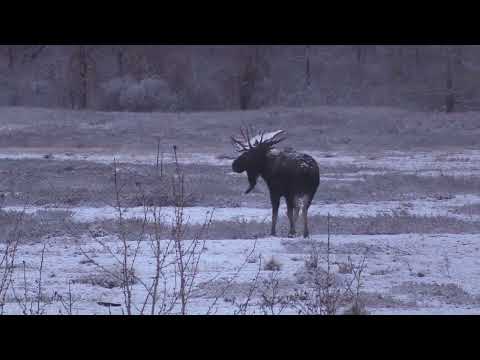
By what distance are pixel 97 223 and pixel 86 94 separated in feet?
117

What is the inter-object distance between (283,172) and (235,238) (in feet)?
5.20

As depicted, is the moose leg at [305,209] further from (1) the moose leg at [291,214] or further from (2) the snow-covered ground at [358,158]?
(2) the snow-covered ground at [358,158]

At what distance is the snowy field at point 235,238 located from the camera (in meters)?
8.27

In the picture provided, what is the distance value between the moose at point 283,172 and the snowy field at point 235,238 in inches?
28.7

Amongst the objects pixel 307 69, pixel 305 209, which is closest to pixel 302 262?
pixel 305 209

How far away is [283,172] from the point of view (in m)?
12.8

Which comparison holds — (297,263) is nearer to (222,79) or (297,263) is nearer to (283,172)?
(283,172)

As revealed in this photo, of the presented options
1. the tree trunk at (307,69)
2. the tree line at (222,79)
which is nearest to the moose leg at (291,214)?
the tree line at (222,79)

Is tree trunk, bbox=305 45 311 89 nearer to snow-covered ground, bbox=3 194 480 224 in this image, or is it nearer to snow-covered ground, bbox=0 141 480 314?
snow-covered ground, bbox=3 194 480 224

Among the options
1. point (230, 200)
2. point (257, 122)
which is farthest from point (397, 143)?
point (230, 200)

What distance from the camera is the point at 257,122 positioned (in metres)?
39.7
